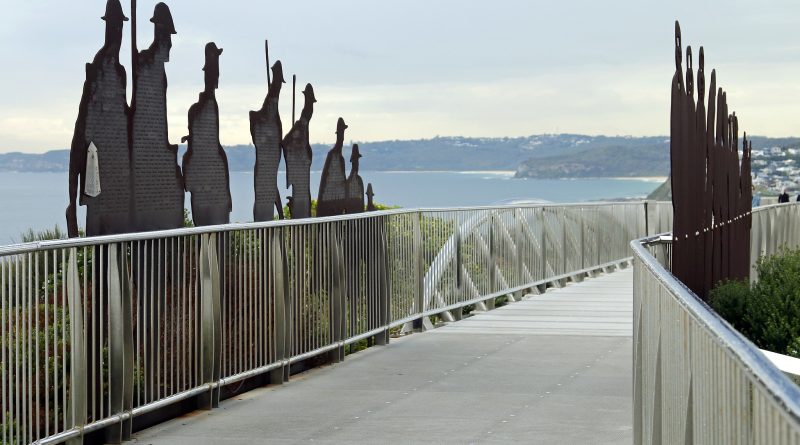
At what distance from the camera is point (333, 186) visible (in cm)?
1418

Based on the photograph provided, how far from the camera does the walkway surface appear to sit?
827 cm

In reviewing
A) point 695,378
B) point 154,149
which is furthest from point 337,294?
point 695,378

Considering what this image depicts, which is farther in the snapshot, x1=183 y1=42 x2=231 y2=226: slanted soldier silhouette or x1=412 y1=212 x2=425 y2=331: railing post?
x1=412 y1=212 x2=425 y2=331: railing post

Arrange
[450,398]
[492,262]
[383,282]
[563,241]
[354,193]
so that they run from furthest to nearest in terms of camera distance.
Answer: [563,241]
[492,262]
[354,193]
[383,282]
[450,398]

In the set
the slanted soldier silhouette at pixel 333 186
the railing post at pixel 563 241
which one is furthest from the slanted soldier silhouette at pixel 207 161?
the railing post at pixel 563 241

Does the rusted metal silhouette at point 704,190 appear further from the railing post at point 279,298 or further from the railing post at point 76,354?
the railing post at point 76,354

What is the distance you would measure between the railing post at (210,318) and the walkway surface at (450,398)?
214 mm

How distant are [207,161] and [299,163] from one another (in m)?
2.41

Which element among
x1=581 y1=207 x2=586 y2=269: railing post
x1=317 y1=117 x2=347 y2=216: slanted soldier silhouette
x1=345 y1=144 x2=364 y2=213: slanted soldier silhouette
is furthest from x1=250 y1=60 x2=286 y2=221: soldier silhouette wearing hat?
x1=581 y1=207 x2=586 y2=269: railing post

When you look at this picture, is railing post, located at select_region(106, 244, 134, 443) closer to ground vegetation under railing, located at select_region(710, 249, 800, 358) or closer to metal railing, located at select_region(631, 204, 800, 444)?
metal railing, located at select_region(631, 204, 800, 444)

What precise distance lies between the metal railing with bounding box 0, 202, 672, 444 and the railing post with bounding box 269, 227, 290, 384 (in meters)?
0.01

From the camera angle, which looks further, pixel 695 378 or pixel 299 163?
pixel 299 163

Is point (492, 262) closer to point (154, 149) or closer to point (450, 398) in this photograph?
point (450, 398)

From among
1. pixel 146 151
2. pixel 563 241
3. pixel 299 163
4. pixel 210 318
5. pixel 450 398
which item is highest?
pixel 146 151
